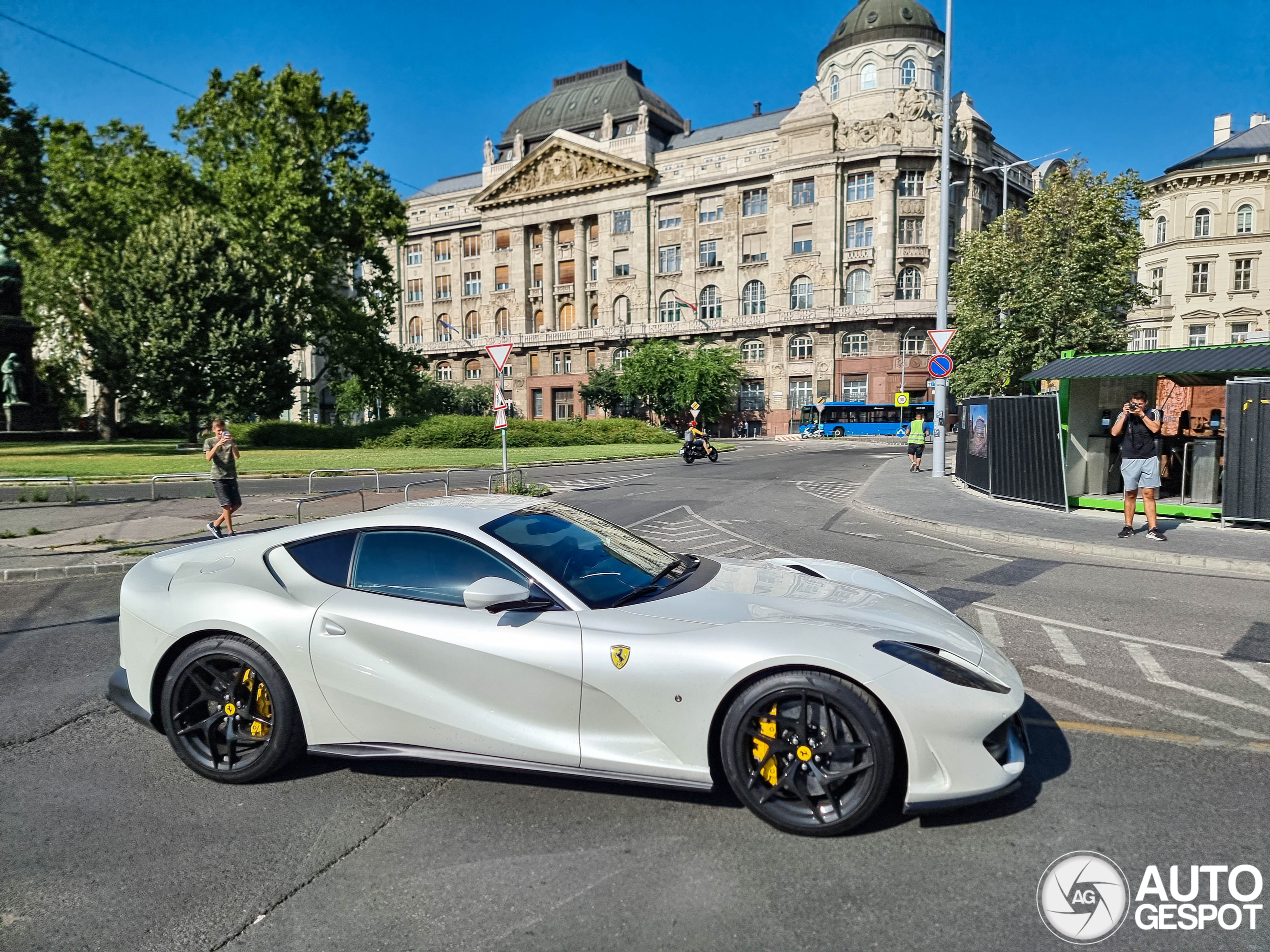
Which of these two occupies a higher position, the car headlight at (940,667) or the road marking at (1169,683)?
the car headlight at (940,667)

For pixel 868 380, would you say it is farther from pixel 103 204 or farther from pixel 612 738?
pixel 612 738

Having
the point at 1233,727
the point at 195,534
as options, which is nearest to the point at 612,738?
the point at 1233,727

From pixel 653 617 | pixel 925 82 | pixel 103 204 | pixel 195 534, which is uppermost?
pixel 925 82

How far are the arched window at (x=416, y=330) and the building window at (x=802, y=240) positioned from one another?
134 ft

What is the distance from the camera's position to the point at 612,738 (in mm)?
3494

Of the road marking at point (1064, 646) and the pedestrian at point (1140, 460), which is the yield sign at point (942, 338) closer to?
the pedestrian at point (1140, 460)

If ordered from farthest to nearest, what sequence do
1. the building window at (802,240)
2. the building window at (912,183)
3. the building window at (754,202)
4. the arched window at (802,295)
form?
the building window at (754,202) → the arched window at (802,295) → the building window at (802,240) → the building window at (912,183)

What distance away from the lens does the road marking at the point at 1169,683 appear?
15.8 ft

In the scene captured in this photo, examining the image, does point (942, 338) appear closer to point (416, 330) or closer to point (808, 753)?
point (808, 753)

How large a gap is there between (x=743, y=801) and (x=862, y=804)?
489 millimetres

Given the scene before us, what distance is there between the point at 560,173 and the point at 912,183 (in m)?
31.6

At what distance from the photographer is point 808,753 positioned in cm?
332

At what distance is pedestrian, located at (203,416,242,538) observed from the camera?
13156 millimetres

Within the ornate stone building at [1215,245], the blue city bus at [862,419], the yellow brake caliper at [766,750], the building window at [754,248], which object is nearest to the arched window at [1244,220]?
the ornate stone building at [1215,245]
